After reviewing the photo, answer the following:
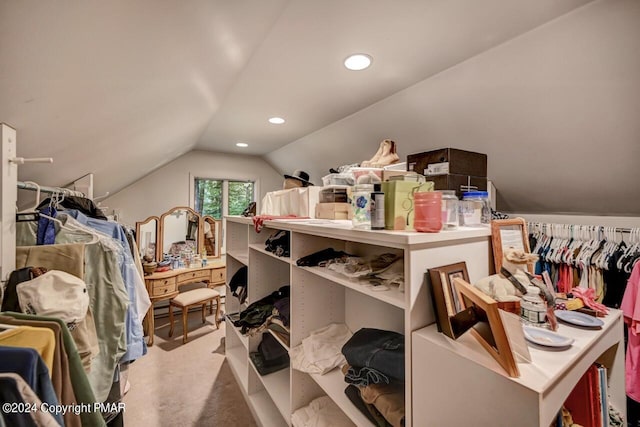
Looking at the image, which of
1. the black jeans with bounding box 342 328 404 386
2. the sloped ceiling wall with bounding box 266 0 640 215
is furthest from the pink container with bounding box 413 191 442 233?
the sloped ceiling wall with bounding box 266 0 640 215

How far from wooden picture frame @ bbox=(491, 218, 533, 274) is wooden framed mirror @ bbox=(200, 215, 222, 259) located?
12.4 ft

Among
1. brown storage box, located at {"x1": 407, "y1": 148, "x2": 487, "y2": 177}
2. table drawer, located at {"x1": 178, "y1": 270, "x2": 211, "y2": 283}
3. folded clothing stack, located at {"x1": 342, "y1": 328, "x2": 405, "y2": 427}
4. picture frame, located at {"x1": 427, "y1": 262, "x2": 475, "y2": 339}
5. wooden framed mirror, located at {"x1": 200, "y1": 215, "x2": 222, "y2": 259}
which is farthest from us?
wooden framed mirror, located at {"x1": 200, "y1": 215, "x2": 222, "y2": 259}

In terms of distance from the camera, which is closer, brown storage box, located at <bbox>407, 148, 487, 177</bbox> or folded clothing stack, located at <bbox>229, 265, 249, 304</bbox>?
brown storage box, located at <bbox>407, 148, 487, 177</bbox>

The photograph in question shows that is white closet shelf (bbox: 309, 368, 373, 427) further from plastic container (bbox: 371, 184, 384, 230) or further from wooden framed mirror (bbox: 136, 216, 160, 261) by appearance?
wooden framed mirror (bbox: 136, 216, 160, 261)

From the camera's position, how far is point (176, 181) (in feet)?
12.8

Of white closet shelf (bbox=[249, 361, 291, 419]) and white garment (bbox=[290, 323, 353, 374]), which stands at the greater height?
white garment (bbox=[290, 323, 353, 374])

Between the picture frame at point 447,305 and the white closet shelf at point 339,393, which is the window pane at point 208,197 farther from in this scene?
the picture frame at point 447,305

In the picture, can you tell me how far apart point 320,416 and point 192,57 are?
1819 mm

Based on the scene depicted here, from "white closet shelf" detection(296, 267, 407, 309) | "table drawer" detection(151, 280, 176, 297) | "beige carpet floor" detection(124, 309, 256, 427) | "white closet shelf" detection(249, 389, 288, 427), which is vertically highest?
"white closet shelf" detection(296, 267, 407, 309)

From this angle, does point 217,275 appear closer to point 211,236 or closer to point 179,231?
point 211,236

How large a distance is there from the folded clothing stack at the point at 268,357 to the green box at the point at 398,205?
5.22 feet

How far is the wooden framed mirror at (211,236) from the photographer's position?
3975 millimetres

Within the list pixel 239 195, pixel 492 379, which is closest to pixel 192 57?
pixel 492 379

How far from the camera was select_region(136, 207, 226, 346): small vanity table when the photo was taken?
317 cm
